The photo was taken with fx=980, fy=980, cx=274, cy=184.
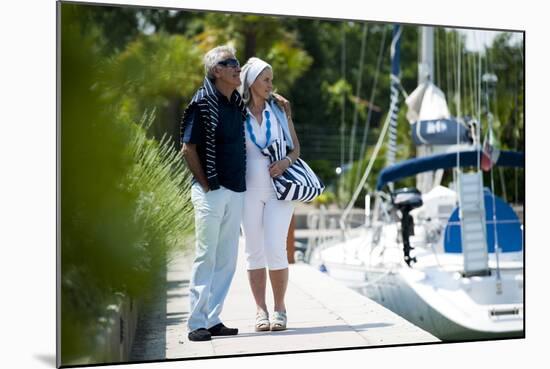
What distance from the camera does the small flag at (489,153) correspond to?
7.31 m

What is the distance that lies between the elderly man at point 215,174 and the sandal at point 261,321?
28 centimetres

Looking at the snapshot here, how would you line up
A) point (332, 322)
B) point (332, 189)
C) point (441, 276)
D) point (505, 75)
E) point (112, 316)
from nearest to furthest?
point (112, 316) < point (332, 322) < point (441, 276) < point (505, 75) < point (332, 189)

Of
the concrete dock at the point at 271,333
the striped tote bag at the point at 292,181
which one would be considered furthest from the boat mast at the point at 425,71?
the striped tote bag at the point at 292,181

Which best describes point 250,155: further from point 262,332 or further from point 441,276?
point 441,276

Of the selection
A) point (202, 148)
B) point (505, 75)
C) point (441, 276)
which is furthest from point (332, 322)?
point (505, 75)

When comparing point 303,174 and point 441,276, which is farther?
point 441,276

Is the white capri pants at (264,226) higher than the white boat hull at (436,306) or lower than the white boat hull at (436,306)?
higher

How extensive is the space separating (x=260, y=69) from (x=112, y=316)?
1459 millimetres

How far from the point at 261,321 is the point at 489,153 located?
9.72ft

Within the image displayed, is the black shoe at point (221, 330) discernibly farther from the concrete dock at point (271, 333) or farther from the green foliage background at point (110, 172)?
the green foliage background at point (110, 172)

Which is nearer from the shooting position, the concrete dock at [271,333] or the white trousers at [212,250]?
the white trousers at [212,250]

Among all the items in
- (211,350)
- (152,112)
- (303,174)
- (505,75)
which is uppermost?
(505,75)

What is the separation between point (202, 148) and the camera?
4867 mm

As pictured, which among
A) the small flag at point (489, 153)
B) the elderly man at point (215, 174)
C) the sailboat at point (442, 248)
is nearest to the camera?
the elderly man at point (215, 174)
